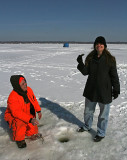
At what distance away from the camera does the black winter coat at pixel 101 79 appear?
102 inches

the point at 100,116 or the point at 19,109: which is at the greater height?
the point at 19,109

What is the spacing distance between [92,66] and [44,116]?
184cm

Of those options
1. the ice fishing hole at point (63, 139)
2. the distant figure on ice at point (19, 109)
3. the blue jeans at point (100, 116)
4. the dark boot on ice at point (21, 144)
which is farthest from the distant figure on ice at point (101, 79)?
the dark boot on ice at point (21, 144)

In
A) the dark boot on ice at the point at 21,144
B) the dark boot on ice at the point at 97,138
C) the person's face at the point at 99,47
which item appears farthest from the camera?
the dark boot on ice at the point at 97,138

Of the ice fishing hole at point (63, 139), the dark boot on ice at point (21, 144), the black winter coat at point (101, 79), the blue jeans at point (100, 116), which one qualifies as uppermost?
the black winter coat at point (101, 79)

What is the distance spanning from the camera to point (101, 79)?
8.68 feet

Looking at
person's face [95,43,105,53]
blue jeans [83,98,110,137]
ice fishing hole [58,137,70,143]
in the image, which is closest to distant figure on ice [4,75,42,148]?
ice fishing hole [58,137,70,143]

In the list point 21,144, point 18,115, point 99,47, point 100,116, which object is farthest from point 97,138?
point 99,47

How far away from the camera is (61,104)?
4625mm

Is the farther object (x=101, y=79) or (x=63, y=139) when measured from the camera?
(x=63, y=139)

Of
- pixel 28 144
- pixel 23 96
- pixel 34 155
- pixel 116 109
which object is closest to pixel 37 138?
pixel 28 144

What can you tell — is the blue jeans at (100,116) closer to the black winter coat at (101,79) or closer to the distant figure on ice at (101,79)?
the distant figure on ice at (101,79)

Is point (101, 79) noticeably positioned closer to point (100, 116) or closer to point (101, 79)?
point (101, 79)

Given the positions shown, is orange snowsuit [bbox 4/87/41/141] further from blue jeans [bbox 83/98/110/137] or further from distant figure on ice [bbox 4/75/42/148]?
blue jeans [bbox 83/98/110/137]
